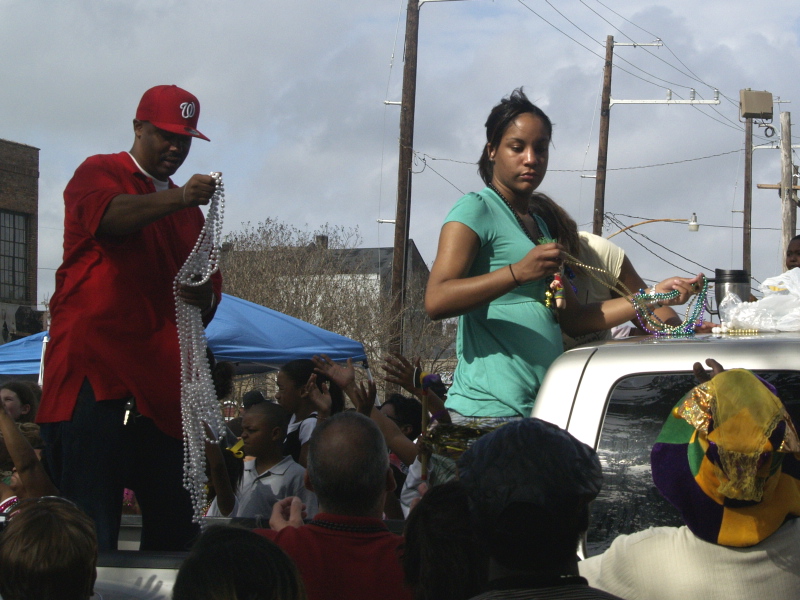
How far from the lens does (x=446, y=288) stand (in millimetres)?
2910

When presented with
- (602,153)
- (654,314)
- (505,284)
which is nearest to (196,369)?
(505,284)

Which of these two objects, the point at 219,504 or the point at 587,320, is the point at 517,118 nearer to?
the point at 587,320

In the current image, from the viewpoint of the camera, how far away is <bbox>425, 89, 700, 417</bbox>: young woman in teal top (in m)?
2.88

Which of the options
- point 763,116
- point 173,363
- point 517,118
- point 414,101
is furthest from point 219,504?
point 763,116

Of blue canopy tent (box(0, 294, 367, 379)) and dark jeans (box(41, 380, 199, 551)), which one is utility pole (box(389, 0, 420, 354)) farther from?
dark jeans (box(41, 380, 199, 551))

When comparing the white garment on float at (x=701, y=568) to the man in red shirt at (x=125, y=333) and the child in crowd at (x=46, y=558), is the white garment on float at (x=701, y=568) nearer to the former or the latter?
the child in crowd at (x=46, y=558)

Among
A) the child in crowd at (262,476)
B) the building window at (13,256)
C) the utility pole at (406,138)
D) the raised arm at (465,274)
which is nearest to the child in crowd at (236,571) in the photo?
the raised arm at (465,274)

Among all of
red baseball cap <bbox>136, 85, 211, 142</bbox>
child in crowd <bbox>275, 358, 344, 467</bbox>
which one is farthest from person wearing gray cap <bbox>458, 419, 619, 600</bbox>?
child in crowd <bbox>275, 358, 344, 467</bbox>

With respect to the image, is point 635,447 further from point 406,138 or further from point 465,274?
point 406,138

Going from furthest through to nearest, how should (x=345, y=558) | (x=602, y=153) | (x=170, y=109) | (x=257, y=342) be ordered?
1. (x=602, y=153)
2. (x=257, y=342)
3. (x=170, y=109)
4. (x=345, y=558)

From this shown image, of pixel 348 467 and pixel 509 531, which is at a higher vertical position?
pixel 509 531

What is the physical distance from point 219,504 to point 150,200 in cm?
220

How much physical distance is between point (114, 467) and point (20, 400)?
4.13 m

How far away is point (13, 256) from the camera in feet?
90.3
